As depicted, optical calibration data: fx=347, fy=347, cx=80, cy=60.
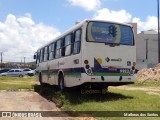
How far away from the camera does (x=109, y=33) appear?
48.2 feet

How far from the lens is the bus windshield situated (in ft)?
46.9

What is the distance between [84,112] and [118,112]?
3.77 feet

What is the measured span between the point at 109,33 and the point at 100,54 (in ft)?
3.38

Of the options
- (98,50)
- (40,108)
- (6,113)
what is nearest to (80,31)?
(98,50)

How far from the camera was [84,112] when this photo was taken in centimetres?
1128

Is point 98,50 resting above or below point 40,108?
above

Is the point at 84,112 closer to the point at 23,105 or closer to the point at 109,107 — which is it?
the point at 109,107

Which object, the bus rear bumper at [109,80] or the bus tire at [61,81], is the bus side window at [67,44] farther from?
the bus rear bumper at [109,80]

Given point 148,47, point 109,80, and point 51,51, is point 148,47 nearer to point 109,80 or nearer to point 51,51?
point 51,51

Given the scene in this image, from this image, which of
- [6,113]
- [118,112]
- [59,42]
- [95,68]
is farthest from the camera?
[59,42]

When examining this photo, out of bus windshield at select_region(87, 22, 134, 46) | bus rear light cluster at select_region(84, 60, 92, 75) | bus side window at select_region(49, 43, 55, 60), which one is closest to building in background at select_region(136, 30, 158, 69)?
bus side window at select_region(49, 43, 55, 60)

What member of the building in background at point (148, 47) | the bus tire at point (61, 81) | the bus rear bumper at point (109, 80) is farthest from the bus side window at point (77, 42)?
the building in background at point (148, 47)

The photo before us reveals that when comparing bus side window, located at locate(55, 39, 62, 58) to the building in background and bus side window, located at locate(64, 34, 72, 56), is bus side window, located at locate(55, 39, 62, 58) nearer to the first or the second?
bus side window, located at locate(64, 34, 72, 56)

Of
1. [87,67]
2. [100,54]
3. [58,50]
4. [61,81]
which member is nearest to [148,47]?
[58,50]
